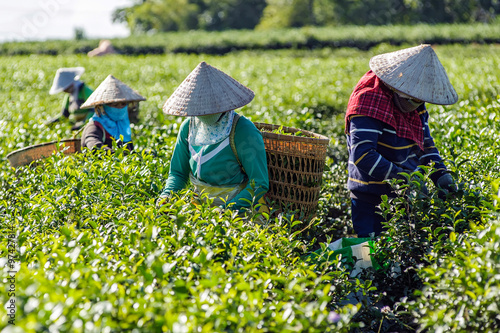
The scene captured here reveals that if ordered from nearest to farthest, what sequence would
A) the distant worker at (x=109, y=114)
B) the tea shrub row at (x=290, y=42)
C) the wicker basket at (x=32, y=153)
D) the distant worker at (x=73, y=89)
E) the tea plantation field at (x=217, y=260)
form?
1. the tea plantation field at (x=217, y=260)
2. the wicker basket at (x=32, y=153)
3. the distant worker at (x=109, y=114)
4. the distant worker at (x=73, y=89)
5. the tea shrub row at (x=290, y=42)

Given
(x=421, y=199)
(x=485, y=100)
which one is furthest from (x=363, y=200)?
(x=485, y=100)

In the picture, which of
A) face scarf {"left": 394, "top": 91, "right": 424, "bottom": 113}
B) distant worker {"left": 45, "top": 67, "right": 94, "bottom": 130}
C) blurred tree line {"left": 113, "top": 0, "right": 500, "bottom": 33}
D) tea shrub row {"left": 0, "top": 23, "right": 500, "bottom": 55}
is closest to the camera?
face scarf {"left": 394, "top": 91, "right": 424, "bottom": 113}

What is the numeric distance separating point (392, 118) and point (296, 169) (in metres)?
0.70

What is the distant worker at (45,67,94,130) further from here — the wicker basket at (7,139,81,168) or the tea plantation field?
the wicker basket at (7,139,81,168)

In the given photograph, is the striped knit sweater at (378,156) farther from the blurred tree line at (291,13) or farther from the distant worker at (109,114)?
the blurred tree line at (291,13)

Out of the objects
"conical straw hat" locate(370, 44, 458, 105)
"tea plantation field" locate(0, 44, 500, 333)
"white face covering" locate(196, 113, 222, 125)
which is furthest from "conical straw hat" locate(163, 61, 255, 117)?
"conical straw hat" locate(370, 44, 458, 105)

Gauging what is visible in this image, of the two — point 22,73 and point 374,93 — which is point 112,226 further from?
point 22,73

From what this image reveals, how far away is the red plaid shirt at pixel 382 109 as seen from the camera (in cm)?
307

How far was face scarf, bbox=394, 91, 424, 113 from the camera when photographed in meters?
3.14

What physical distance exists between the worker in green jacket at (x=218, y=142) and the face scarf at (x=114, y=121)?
1.33m

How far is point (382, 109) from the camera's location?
3066mm

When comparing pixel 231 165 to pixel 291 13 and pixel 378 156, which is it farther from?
pixel 291 13

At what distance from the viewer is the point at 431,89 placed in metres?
3.06

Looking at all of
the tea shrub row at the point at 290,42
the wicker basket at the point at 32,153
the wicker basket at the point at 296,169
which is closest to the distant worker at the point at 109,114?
the wicker basket at the point at 32,153
